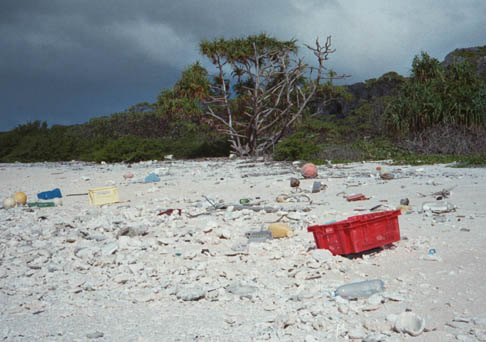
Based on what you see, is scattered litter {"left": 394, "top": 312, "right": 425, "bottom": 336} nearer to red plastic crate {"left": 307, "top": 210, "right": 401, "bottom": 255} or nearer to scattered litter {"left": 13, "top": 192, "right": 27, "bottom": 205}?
red plastic crate {"left": 307, "top": 210, "right": 401, "bottom": 255}

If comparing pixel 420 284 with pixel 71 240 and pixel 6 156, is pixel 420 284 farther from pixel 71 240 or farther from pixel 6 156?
pixel 6 156

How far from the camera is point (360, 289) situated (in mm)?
2537

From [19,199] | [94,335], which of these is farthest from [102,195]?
[94,335]

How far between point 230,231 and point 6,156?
734 inches

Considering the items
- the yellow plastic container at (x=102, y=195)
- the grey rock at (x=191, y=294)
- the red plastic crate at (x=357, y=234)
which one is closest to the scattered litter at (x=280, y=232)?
the red plastic crate at (x=357, y=234)

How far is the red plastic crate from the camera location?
10.1 ft

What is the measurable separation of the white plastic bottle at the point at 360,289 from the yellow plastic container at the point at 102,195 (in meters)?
4.57

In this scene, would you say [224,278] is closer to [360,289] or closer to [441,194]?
[360,289]

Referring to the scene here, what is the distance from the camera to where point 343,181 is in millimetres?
7453

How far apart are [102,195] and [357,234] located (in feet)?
14.3

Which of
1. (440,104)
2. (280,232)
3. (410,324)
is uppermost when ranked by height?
(440,104)

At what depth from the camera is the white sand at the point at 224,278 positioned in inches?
88.1

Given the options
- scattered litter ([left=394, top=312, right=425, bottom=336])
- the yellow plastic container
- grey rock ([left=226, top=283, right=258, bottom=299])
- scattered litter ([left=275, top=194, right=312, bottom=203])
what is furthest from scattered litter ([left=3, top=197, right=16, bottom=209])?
scattered litter ([left=394, top=312, right=425, bottom=336])

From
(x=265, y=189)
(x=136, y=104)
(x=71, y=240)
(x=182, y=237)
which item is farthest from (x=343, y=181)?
(x=136, y=104)
